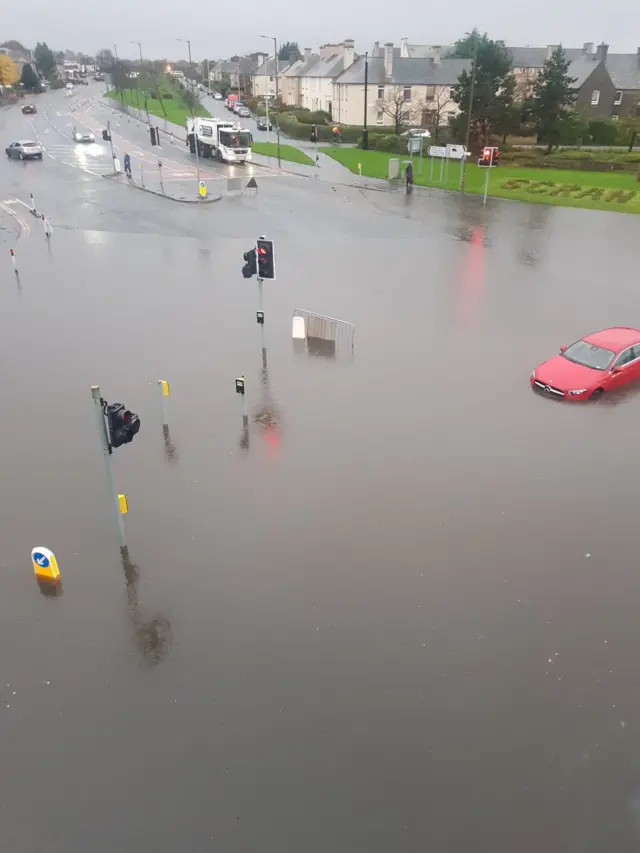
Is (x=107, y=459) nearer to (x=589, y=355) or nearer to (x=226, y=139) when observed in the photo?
(x=589, y=355)

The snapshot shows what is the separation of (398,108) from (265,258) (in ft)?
183

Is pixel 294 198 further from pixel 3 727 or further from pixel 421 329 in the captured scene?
pixel 3 727

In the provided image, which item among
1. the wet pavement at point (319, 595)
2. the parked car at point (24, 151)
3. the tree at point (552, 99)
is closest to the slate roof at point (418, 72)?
the tree at point (552, 99)

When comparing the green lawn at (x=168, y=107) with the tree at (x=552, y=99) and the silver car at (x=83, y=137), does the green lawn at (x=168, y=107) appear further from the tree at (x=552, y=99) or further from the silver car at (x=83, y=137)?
the tree at (x=552, y=99)

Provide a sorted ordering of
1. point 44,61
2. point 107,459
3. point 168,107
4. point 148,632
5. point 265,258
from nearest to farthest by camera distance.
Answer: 1. point 148,632
2. point 107,459
3. point 265,258
4. point 168,107
5. point 44,61

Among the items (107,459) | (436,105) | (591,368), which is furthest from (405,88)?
(107,459)

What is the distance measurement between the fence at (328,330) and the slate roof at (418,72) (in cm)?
5963

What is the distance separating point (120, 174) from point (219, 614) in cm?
4106

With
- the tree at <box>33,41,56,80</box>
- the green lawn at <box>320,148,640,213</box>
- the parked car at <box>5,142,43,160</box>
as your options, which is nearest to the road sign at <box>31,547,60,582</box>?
the green lawn at <box>320,148,640,213</box>

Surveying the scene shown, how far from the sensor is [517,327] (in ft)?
59.9

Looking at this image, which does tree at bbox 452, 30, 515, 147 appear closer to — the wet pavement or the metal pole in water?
the wet pavement

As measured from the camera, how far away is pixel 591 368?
48.1 ft

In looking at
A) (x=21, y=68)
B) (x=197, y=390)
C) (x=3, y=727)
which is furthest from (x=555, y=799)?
(x=21, y=68)

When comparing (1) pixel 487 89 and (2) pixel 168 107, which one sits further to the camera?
(2) pixel 168 107
